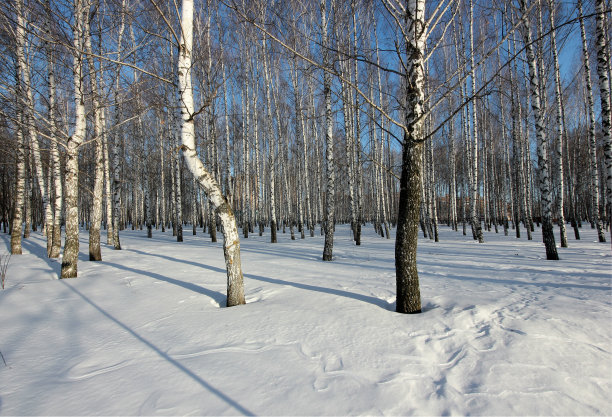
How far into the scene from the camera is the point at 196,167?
355 centimetres

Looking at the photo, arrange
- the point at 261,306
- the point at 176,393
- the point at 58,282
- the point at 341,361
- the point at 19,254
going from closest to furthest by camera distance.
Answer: the point at 176,393 → the point at 341,361 → the point at 261,306 → the point at 58,282 → the point at 19,254

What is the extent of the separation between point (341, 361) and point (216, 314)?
184 cm

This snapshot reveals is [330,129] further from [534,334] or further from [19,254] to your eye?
[19,254]

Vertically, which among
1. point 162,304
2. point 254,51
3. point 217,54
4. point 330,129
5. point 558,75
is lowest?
point 162,304

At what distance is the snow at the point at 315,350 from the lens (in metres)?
1.76

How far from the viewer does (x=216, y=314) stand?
3.33m

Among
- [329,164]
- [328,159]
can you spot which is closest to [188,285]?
[329,164]

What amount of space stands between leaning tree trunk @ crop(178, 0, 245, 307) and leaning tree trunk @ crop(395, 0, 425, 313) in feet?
7.04

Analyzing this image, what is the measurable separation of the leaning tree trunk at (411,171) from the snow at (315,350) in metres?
0.38

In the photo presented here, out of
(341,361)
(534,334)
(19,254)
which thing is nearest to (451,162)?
(534,334)

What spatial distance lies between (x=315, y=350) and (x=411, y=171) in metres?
2.22

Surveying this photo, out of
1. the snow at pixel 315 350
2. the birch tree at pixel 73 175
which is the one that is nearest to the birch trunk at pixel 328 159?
the snow at pixel 315 350

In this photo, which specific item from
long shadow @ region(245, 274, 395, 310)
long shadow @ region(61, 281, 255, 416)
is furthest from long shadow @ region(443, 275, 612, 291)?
long shadow @ region(61, 281, 255, 416)

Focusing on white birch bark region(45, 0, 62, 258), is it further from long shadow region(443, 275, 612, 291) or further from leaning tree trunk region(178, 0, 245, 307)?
long shadow region(443, 275, 612, 291)
